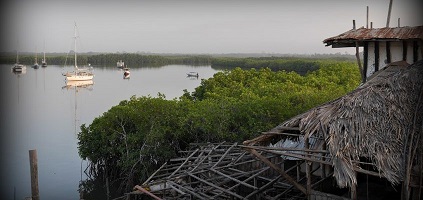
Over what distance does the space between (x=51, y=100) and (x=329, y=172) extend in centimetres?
3576

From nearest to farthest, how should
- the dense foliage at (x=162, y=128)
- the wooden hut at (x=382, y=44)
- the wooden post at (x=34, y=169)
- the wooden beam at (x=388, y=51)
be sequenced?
the wooden post at (x=34, y=169), the wooden hut at (x=382, y=44), the wooden beam at (x=388, y=51), the dense foliage at (x=162, y=128)

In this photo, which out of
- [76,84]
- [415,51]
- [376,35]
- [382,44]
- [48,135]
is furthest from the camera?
[76,84]

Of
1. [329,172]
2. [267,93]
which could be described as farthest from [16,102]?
[329,172]

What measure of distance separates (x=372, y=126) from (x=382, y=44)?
463 centimetres

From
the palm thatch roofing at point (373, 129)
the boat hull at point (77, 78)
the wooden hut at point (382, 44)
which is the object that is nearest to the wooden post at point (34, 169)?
the palm thatch roofing at point (373, 129)

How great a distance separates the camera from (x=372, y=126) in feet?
26.0

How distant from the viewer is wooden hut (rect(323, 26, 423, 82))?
10938 mm

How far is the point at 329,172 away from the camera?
384 inches

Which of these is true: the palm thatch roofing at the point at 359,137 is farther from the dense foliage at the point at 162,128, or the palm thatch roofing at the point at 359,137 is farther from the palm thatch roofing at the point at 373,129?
the dense foliage at the point at 162,128

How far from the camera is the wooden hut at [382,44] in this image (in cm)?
1094

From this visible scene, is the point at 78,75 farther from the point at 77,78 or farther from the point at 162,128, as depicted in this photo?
the point at 162,128

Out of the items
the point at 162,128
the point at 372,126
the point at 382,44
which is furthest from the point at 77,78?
the point at 372,126

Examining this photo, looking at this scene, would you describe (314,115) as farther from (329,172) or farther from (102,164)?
(102,164)

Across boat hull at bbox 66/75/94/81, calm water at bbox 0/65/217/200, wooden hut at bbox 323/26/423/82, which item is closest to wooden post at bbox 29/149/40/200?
calm water at bbox 0/65/217/200
